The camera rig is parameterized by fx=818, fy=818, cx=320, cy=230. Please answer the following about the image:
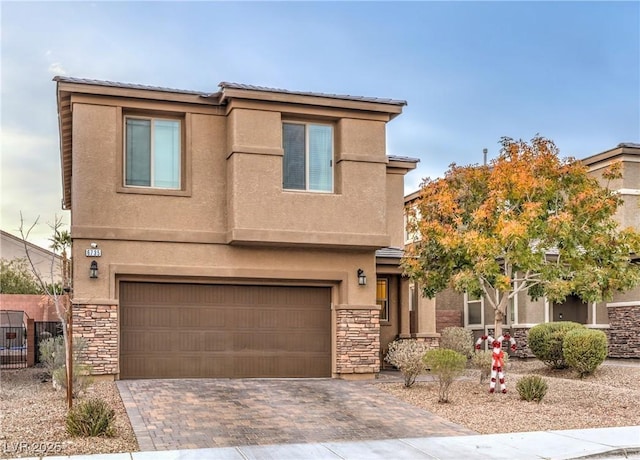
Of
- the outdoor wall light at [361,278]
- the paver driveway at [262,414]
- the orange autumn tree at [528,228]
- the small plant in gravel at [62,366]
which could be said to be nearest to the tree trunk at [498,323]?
the orange autumn tree at [528,228]

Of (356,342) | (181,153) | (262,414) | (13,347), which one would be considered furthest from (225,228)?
(13,347)

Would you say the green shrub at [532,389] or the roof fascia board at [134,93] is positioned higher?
the roof fascia board at [134,93]

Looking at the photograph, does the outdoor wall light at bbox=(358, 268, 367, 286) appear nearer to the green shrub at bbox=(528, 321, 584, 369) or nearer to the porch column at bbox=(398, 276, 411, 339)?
the porch column at bbox=(398, 276, 411, 339)

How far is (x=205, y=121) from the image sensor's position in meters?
19.2

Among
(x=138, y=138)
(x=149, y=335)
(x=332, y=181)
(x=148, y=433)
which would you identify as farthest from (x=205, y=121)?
(x=148, y=433)

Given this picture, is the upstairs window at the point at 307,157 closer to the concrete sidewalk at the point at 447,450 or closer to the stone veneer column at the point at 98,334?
the stone veneer column at the point at 98,334

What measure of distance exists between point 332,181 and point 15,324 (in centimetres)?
1644

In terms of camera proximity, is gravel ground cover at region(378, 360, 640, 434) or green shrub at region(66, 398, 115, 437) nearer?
green shrub at region(66, 398, 115, 437)

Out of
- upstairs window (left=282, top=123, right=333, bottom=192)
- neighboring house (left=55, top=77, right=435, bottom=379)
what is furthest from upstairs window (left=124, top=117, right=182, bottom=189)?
upstairs window (left=282, top=123, right=333, bottom=192)

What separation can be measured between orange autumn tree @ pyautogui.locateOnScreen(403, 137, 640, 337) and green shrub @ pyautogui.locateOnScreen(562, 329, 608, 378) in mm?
2372

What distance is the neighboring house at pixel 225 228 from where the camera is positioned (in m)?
18.2

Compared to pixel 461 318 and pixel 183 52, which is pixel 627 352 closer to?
pixel 461 318

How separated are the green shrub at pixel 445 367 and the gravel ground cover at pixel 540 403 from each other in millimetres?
261

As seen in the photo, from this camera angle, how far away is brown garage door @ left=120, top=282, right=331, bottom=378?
1853 cm
